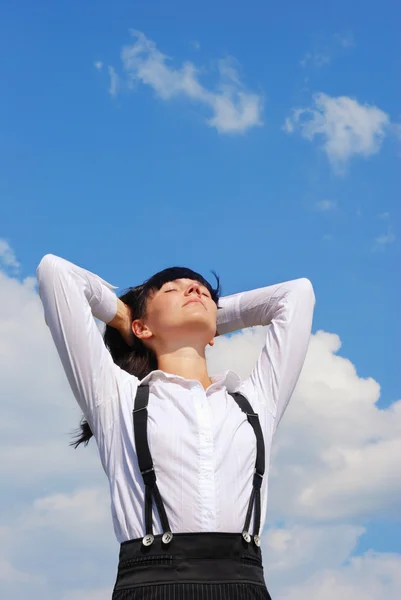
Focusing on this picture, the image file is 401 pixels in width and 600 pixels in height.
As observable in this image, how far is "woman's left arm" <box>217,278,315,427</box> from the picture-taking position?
378 centimetres

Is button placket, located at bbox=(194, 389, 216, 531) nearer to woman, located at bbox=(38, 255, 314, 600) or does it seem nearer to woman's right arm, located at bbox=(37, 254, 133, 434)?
woman, located at bbox=(38, 255, 314, 600)

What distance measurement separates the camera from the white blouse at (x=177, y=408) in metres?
3.07

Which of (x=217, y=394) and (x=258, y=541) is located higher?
(x=217, y=394)

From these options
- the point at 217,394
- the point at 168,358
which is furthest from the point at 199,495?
the point at 168,358

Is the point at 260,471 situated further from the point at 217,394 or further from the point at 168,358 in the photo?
the point at 168,358

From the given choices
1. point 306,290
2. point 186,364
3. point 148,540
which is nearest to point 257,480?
point 148,540

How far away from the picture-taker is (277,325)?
3.97 meters

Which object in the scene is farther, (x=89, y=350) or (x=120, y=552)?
(x=89, y=350)

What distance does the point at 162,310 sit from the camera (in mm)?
3818

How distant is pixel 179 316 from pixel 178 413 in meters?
0.64

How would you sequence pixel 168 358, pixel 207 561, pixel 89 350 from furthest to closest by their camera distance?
pixel 168 358 → pixel 89 350 → pixel 207 561

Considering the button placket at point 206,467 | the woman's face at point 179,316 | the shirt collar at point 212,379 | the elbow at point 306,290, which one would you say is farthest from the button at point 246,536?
the elbow at point 306,290

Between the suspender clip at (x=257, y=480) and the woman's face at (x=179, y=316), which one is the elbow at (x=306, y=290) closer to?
the woman's face at (x=179, y=316)

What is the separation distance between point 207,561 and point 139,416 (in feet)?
2.27
